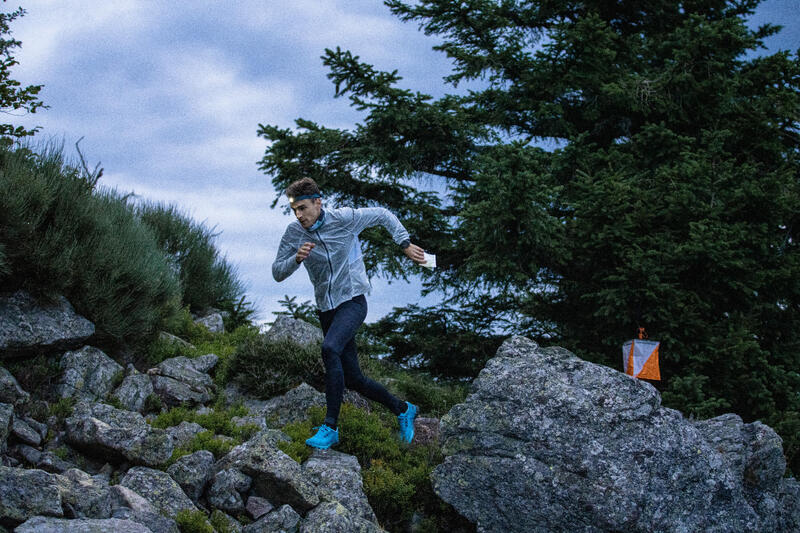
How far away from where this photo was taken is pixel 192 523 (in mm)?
4957

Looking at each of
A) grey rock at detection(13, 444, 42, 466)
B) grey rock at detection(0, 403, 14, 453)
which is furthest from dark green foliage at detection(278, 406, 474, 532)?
grey rock at detection(0, 403, 14, 453)

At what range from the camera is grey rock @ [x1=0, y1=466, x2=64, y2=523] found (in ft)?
14.2

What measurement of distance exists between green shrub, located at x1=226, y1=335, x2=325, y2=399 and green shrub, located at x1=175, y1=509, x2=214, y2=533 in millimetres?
3428

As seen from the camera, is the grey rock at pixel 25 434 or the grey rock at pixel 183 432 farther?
the grey rock at pixel 183 432

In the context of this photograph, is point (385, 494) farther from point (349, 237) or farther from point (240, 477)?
point (349, 237)

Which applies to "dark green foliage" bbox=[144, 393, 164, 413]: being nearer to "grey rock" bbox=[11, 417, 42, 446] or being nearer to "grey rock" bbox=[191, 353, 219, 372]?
"grey rock" bbox=[191, 353, 219, 372]

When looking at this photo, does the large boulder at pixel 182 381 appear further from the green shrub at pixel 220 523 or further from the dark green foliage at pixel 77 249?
the green shrub at pixel 220 523

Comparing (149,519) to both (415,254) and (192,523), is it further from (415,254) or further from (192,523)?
(415,254)

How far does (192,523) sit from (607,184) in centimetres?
774

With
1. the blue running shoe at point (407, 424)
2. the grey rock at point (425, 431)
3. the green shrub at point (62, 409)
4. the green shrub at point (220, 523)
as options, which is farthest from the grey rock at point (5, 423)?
the grey rock at point (425, 431)

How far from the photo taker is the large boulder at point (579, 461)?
5.66 metres

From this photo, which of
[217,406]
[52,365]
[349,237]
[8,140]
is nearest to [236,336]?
[217,406]

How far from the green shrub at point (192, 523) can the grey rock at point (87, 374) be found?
2.99 metres

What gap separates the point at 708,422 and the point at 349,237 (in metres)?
4.81
